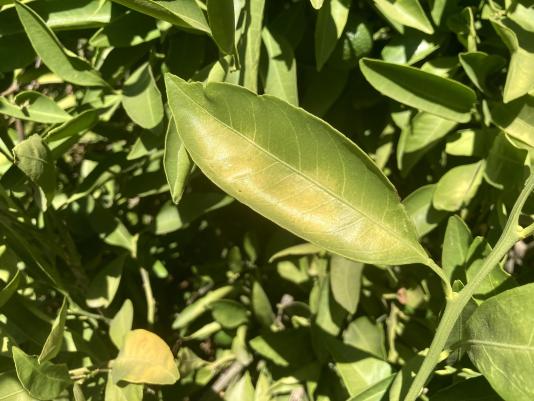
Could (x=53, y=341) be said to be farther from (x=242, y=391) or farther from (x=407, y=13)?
(x=407, y=13)

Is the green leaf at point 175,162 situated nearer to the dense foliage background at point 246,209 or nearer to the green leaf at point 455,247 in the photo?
the dense foliage background at point 246,209

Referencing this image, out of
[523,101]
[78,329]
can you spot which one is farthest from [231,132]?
[78,329]

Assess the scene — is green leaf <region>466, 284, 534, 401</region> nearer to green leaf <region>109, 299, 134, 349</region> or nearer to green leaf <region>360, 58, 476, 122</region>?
green leaf <region>360, 58, 476, 122</region>

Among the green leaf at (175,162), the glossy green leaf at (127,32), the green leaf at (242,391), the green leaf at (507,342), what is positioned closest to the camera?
the green leaf at (507,342)

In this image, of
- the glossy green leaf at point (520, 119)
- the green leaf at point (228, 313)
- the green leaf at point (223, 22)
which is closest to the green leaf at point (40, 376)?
the green leaf at point (228, 313)

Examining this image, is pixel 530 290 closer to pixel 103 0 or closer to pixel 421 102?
pixel 421 102

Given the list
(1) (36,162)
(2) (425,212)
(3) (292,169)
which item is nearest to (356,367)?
(2) (425,212)

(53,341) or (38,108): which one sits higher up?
(38,108)
